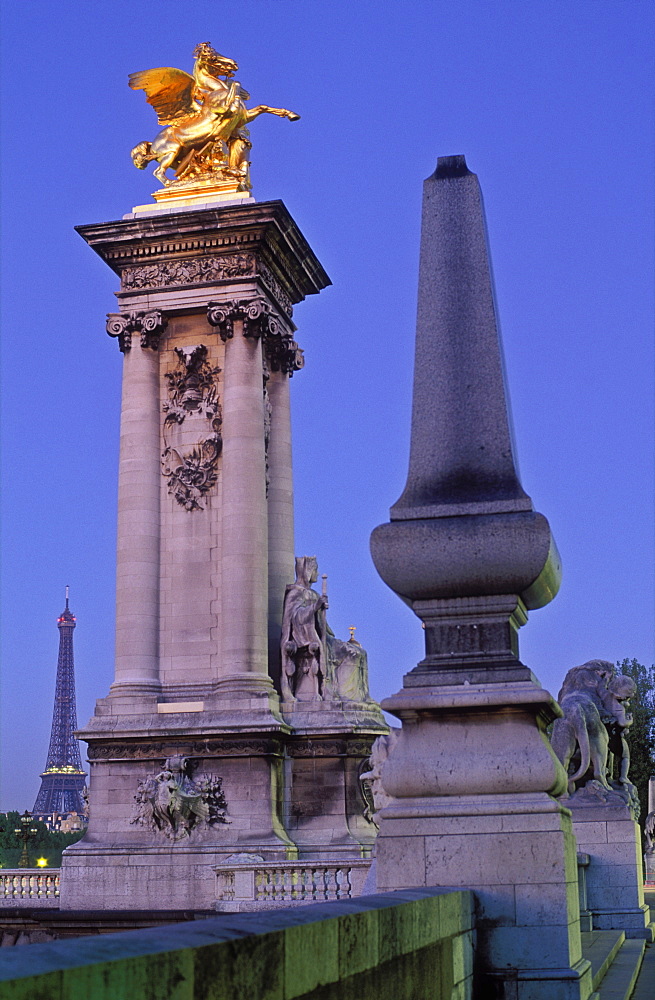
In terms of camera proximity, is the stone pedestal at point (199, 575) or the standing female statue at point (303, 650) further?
the standing female statue at point (303, 650)

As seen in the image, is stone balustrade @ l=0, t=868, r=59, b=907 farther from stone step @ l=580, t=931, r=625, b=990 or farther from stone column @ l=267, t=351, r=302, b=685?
stone step @ l=580, t=931, r=625, b=990

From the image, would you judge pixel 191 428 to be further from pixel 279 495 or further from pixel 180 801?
pixel 180 801

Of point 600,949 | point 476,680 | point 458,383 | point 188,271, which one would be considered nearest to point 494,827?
point 476,680

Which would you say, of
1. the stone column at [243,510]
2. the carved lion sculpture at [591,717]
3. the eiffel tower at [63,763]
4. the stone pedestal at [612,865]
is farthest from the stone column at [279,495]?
the eiffel tower at [63,763]

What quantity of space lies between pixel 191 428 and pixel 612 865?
17.3 meters

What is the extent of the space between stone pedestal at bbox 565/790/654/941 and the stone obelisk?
9255mm

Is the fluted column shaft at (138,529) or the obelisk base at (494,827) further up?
the fluted column shaft at (138,529)

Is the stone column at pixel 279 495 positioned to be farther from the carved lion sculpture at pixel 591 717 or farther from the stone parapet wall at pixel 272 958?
the stone parapet wall at pixel 272 958

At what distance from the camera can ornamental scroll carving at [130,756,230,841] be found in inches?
1102

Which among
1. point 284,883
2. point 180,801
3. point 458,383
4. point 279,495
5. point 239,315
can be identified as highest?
point 239,315

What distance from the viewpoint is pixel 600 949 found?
40.1 feet

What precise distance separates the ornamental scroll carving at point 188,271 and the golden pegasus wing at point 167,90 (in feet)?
15.0

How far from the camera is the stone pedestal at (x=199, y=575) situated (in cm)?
2817

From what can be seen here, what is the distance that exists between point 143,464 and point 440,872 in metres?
24.4
